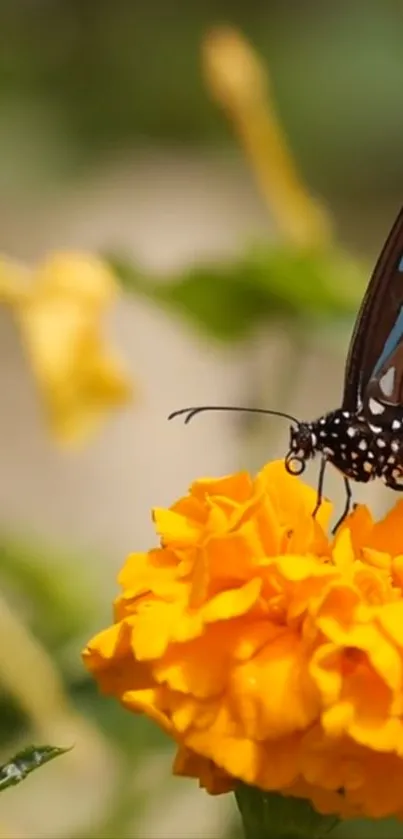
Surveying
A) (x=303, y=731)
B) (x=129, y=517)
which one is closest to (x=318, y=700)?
(x=303, y=731)

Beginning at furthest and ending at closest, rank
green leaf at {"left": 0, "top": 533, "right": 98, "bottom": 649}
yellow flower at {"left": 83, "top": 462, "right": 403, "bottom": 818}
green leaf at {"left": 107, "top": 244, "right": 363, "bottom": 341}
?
1. green leaf at {"left": 107, "top": 244, "right": 363, "bottom": 341}
2. green leaf at {"left": 0, "top": 533, "right": 98, "bottom": 649}
3. yellow flower at {"left": 83, "top": 462, "right": 403, "bottom": 818}

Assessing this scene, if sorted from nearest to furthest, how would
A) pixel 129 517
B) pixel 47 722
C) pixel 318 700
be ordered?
pixel 318 700
pixel 47 722
pixel 129 517

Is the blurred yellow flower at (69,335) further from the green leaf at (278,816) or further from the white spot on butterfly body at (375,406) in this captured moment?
the green leaf at (278,816)

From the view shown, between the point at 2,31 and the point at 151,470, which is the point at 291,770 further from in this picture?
the point at 2,31

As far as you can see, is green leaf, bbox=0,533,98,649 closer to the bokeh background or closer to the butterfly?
the bokeh background

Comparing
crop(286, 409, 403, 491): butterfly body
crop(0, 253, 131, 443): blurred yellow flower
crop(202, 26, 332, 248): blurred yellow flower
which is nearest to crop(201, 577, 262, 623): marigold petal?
crop(286, 409, 403, 491): butterfly body

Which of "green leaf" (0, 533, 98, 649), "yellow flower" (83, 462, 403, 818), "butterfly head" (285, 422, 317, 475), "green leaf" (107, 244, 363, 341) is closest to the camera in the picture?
"yellow flower" (83, 462, 403, 818)

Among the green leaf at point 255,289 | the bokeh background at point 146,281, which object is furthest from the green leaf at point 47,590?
the green leaf at point 255,289
